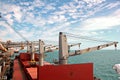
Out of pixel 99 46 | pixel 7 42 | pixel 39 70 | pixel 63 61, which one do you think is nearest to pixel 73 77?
pixel 39 70

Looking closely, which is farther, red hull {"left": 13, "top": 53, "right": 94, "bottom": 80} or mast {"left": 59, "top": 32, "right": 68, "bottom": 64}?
mast {"left": 59, "top": 32, "right": 68, "bottom": 64}

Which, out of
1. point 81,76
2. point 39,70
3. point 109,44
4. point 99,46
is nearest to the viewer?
point 39,70

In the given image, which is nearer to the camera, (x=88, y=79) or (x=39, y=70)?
(x=39, y=70)

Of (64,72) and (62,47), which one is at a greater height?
(62,47)

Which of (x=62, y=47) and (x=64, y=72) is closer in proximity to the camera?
(x=64, y=72)

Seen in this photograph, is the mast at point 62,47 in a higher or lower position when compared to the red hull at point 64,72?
higher

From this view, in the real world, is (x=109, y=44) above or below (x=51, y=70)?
above

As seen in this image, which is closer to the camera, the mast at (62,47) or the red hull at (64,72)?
the red hull at (64,72)

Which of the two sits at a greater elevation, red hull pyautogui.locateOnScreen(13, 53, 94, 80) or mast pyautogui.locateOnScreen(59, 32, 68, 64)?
mast pyautogui.locateOnScreen(59, 32, 68, 64)

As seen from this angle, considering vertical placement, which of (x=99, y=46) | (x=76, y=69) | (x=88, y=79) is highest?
(x=99, y=46)

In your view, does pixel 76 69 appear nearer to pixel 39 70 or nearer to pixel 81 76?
pixel 81 76

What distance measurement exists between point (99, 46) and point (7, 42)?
52.8m

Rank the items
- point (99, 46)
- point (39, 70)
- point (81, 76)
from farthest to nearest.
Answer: point (99, 46), point (81, 76), point (39, 70)

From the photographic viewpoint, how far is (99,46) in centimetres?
2672
